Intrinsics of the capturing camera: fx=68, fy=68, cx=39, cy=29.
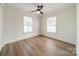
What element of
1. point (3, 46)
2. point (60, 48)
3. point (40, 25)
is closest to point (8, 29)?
point (3, 46)

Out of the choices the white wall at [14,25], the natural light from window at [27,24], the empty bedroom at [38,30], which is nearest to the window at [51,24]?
the empty bedroom at [38,30]

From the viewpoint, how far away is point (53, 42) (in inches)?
98.4

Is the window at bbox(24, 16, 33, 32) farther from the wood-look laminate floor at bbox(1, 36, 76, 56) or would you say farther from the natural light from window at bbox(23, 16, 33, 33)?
the wood-look laminate floor at bbox(1, 36, 76, 56)

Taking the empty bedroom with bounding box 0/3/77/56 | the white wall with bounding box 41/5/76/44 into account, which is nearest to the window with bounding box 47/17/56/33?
the empty bedroom with bounding box 0/3/77/56

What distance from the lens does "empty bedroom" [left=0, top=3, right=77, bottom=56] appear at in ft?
6.96

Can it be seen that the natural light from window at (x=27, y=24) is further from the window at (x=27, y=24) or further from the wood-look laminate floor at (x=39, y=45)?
the wood-look laminate floor at (x=39, y=45)

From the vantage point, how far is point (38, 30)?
2.23 meters

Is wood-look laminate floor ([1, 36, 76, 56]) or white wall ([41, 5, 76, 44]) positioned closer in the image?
white wall ([41, 5, 76, 44])

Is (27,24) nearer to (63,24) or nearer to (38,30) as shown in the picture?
(38,30)

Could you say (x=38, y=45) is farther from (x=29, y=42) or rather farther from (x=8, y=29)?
(x=8, y=29)

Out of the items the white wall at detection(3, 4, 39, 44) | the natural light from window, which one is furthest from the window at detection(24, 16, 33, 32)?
the white wall at detection(3, 4, 39, 44)

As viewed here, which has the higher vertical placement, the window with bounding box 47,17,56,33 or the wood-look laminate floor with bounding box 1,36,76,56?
the window with bounding box 47,17,56,33

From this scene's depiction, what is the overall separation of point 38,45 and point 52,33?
0.69 metres

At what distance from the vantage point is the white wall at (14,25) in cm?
218
